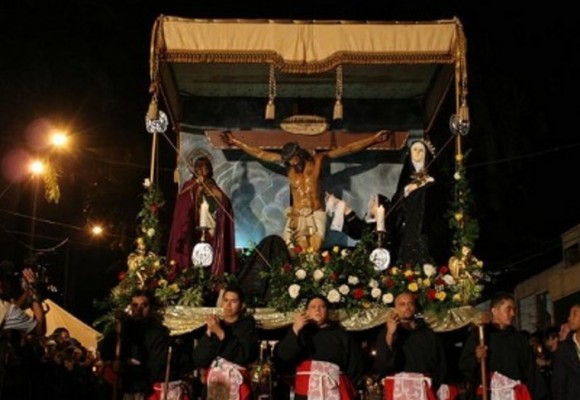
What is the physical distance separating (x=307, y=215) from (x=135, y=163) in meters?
10.6

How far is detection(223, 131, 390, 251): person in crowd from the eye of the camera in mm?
13617

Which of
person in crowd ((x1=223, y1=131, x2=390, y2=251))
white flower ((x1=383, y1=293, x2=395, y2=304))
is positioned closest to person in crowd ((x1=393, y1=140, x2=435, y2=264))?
white flower ((x1=383, y1=293, x2=395, y2=304))

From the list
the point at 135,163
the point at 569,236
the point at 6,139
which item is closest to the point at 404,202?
the point at 6,139

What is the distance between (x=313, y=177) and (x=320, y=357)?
4772 mm

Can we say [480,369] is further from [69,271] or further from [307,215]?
[69,271]

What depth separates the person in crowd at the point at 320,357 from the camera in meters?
9.73

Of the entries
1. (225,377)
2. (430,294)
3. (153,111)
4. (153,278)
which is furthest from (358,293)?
(153,111)

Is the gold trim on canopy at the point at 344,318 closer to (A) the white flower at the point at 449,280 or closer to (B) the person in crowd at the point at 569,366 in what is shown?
(A) the white flower at the point at 449,280

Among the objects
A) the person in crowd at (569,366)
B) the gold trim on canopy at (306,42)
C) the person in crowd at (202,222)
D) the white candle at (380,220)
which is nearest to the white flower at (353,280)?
the white candle at (380,220)

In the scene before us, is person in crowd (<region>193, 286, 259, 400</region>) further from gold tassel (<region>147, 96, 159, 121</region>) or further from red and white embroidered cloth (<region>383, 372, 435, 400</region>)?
gold tassel (<region>147, 96, 159, 121</region>)

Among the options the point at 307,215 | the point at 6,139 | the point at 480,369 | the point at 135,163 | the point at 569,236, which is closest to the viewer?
the point at 480,369

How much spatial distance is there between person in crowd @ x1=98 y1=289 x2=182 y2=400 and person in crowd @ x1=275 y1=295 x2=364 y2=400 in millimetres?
1265

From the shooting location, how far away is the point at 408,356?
10094mm

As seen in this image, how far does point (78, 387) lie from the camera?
13.0 m
